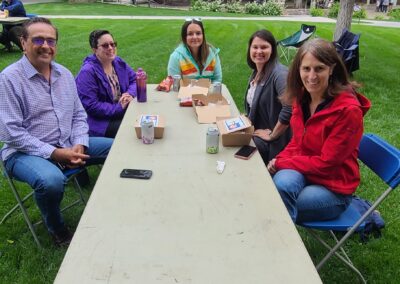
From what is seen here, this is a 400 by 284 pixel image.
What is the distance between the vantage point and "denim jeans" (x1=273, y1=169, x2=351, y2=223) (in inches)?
87.3

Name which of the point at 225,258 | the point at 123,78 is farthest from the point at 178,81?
the point at 225,258

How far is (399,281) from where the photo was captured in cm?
252

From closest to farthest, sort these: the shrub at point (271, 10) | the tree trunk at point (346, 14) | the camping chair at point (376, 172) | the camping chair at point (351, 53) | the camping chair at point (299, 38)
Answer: the camping chair at point (376, 172)
the camping chair at point (351, 53)
the tree trunk at point (346, 14)
the camping chair at point (299, 38)
the shrub at point (271, 10)

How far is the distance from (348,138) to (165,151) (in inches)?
39.8

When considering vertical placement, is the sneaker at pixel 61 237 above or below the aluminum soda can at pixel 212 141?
below

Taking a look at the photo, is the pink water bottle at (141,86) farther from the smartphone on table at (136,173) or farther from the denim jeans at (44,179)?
the smartphone on table at (136,173)

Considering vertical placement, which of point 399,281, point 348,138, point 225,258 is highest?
point 348,138

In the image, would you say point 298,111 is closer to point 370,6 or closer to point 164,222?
point 164,222

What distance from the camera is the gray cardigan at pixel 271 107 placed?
9.84 ft

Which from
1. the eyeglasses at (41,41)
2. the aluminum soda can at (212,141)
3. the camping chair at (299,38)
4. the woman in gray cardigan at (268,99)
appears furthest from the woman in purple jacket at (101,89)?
the camping chair at (299,38)

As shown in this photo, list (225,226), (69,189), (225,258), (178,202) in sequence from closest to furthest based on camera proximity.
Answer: (225,258)
(225,226)
(178,202)
(69,189)

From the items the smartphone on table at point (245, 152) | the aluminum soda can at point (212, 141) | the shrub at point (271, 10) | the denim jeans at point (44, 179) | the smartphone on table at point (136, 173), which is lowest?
the denim jeans at point (44, 179)

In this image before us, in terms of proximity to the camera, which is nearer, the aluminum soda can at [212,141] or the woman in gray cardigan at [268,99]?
the aluminum soda can at [212,141]

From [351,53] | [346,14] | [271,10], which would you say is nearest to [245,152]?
[351,53]
